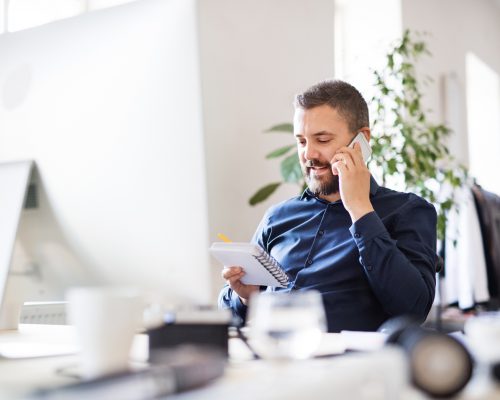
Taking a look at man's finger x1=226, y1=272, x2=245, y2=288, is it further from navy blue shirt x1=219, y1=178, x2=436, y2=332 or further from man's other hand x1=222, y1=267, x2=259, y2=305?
navy blue shirt x1=219, y1=178, x2=436, y2=332

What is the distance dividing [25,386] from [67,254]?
521 millimetres

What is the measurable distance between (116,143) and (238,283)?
0.60 meters

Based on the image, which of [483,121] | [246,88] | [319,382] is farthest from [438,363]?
[483,121]

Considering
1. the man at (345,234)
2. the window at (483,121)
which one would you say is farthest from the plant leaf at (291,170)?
the window at (483,121)

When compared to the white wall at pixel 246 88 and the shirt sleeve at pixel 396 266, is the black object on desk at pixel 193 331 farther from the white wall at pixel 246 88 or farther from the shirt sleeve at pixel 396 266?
the white wall at pixel 246 88

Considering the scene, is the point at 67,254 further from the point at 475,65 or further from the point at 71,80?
the point at 475,65

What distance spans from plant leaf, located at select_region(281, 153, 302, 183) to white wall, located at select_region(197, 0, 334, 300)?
24 centimetres

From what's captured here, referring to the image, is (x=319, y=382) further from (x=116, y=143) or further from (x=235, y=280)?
(x=235, y=280)

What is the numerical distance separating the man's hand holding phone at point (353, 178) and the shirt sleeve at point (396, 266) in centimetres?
4

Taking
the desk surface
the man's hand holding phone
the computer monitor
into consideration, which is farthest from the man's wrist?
the desk surface

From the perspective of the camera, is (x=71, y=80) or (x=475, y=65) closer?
(x=71, y=80)

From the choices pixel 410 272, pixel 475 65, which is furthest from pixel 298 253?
pixel 475 65

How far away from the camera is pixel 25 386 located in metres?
0.71

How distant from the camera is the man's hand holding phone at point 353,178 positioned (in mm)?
1630
